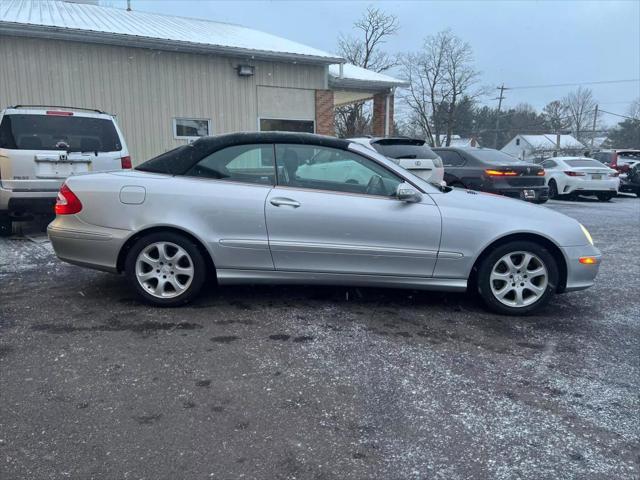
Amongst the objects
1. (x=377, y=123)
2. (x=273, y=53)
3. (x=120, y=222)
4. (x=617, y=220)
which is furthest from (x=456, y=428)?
(x=377, y=123)

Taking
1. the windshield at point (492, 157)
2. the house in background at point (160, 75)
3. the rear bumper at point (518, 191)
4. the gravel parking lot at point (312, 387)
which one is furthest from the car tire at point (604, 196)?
the gravel parking lot at point (312, 387)

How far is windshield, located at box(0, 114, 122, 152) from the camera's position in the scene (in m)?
6.63

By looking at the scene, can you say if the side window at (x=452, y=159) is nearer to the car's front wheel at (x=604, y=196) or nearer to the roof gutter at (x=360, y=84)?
the roof gutter at (x=360, y=84)

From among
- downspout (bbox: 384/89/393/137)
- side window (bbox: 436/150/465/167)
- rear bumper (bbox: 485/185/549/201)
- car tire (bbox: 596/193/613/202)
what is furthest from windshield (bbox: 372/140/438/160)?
car tire (bbox: 596/193/613/202)

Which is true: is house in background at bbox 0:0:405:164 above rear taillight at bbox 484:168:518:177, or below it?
above

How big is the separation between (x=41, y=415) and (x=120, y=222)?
187cm

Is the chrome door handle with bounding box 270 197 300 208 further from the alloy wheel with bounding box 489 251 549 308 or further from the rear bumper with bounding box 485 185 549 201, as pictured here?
the rear bumper with bounding box 485 185 549 201

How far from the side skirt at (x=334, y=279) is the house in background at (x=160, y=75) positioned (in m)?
8.33

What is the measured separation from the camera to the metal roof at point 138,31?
33.8 ft

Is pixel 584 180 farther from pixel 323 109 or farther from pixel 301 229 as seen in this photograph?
pixel 301 229

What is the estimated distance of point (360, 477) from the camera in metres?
2.30

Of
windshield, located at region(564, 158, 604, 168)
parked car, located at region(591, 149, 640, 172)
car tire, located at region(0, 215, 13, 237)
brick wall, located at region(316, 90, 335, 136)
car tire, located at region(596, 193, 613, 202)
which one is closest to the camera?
car tire, located at region(0, 215, 13, 237)

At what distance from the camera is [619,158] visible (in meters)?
18.5

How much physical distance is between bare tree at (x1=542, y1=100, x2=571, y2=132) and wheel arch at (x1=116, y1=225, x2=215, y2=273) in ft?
253
